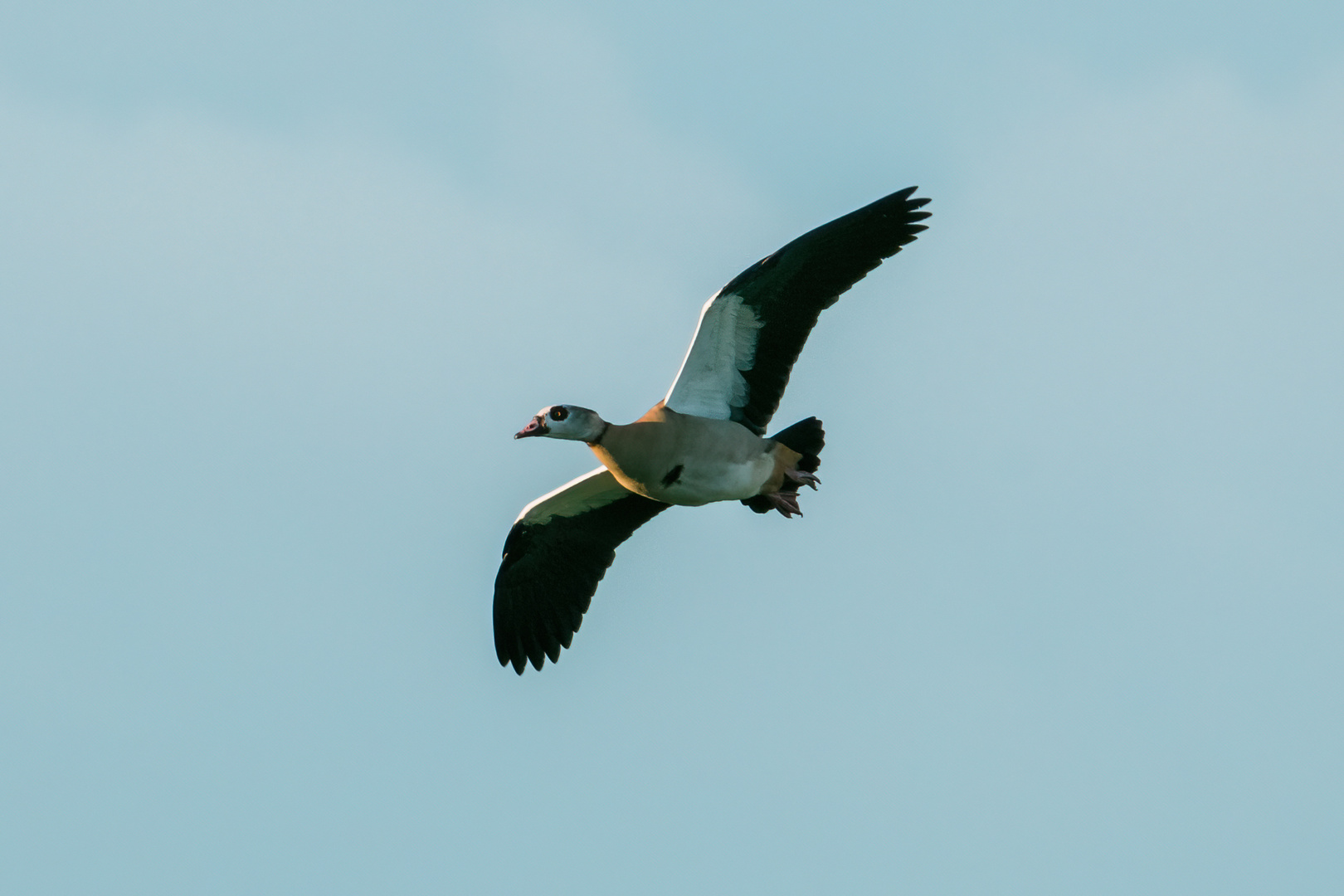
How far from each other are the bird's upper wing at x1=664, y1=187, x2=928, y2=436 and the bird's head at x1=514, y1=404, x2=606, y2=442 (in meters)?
0.58

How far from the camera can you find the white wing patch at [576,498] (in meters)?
12.7

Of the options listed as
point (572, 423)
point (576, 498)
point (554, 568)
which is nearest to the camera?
point (572, 423)

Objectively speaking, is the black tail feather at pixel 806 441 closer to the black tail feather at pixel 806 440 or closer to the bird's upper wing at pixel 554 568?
the black tail feather at pixel 806 440

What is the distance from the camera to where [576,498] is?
1296 centimetres

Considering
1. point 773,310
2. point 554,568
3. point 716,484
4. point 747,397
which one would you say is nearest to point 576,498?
point 554,568

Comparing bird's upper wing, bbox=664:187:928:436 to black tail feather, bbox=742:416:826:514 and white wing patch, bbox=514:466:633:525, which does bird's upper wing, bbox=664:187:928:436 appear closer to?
black tail feather, bbox=742:416:826:514

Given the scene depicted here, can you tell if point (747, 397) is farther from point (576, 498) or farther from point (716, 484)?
point (576, 498)

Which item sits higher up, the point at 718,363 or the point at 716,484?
the point at 718,363

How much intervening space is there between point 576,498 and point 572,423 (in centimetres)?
145

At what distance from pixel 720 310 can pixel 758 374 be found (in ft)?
1.97

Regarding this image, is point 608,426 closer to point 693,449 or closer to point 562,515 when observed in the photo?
point 693,449

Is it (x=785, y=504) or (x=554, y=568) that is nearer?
(x=785, y=504)

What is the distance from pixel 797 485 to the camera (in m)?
12.1

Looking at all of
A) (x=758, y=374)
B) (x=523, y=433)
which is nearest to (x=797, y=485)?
(x=758, y=374)
